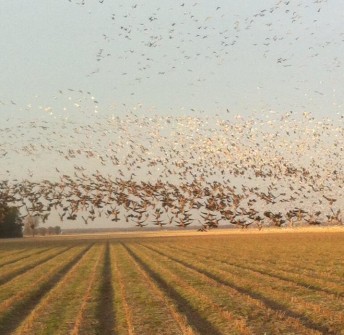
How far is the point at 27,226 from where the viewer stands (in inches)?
7810

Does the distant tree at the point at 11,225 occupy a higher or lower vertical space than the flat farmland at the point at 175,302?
higher

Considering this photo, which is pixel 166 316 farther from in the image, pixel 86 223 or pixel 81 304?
pixel 86 223

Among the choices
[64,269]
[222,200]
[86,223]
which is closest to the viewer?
[64,269]

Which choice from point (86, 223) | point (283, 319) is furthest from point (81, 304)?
point (86, 223)

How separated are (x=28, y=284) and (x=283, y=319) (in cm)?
1405

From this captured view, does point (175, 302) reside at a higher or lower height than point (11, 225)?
lower

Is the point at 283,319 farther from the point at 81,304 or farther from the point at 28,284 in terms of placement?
the point at 28,284

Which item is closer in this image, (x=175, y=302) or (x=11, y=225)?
(x=175, y=302)

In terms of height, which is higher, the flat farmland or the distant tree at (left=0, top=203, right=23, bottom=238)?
the distant tree at (left=0, top=203, right=23, bottom=238)

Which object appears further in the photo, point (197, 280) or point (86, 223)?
point (86, 223)

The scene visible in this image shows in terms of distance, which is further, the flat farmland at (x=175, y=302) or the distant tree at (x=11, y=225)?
the distant tree at (x=11, y=225)

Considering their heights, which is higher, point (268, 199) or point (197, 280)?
point (268, 199)

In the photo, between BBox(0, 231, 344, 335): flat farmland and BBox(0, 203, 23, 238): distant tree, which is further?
BBox(0, 203, 23, 238): distant tree

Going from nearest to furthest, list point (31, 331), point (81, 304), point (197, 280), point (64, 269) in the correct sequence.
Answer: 1. point (31, 331)
2. point (81, 304)
3. point (197, 280)
4. point (64, 269)
